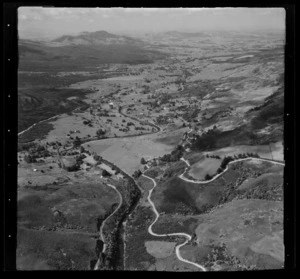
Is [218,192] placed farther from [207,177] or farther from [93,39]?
[93,39]

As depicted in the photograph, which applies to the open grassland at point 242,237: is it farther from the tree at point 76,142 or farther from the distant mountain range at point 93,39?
the distant mountain range at point 93,39

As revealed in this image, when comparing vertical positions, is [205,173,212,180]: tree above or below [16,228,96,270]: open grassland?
above

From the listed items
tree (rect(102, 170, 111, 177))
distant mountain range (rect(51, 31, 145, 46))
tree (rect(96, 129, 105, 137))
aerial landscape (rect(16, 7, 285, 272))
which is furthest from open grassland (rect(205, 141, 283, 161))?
→ distant mountain range (rect(51, 31, 145, 46))

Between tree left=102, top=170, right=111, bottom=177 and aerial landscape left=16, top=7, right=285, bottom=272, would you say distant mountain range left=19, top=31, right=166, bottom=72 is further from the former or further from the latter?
tree left=102, top=170, right=111, bottom=177

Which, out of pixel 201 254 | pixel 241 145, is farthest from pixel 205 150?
pixel 201 254

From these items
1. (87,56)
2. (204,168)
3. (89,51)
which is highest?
(89,51)

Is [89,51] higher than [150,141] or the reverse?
higher

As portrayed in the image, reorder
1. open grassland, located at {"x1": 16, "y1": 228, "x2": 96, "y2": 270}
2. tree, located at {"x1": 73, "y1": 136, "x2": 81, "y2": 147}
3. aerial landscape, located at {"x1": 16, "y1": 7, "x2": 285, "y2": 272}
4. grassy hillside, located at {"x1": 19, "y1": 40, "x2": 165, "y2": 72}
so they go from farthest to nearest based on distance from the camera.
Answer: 1. grassy hillside, located at {"x1": 19, "y1": 40, "x2": 165, "y2": 72}
2. tree, located at {"x1": 73, "y1": 136, "x2": 81, "y2": 147}
3. aerial landscape, located at {"x1": 16, "y1": 7, "x2": 285, "y2": 272}
4. open grassland, located at {"x1": 16, "y1": 228, "x2": 96, "y2": 270}

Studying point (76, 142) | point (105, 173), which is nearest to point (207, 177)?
point (105, 173)
